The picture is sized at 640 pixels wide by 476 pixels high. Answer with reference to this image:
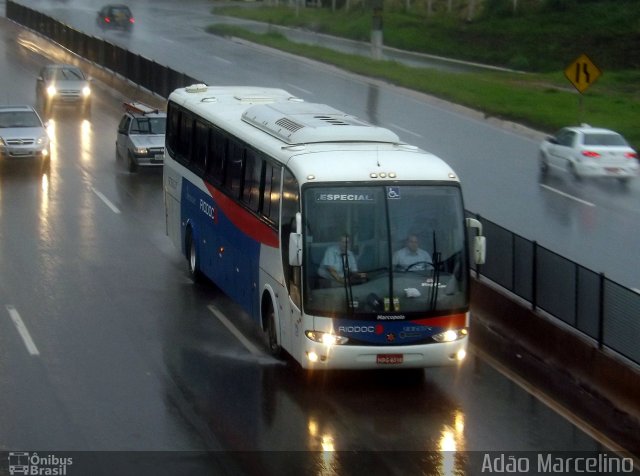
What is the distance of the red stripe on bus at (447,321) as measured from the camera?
13705 mm

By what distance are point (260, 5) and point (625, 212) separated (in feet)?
230

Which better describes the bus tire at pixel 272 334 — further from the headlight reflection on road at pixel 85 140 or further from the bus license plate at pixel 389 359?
the headlight reflection on road at pixel 85 140

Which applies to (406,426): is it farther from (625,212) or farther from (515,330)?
(625,212)

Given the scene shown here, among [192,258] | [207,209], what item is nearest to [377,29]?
[192,258]

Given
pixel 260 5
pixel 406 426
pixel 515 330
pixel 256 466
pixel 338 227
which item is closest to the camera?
pixel 256 466

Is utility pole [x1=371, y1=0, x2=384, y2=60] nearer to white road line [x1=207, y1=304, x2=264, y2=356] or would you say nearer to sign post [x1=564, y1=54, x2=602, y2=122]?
Result: sign post [x1=564, y1=54, x2=602, y2=122]

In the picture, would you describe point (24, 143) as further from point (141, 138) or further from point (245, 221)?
point (245, 221)

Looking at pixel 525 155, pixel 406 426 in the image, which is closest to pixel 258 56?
pixel 525 155

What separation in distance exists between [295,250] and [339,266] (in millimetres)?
558

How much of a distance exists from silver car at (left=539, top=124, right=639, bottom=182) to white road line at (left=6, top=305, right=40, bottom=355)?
60.7ft

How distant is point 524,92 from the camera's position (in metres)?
47.6

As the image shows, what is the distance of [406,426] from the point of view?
12.8 metres

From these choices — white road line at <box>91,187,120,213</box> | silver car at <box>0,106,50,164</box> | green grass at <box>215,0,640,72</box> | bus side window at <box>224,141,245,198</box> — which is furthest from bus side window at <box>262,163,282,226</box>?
green grass at <box>215,0,640,72</box>

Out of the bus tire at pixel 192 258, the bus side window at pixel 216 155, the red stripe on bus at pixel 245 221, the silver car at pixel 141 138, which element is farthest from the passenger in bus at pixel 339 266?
the silver car at pixel 141 138
